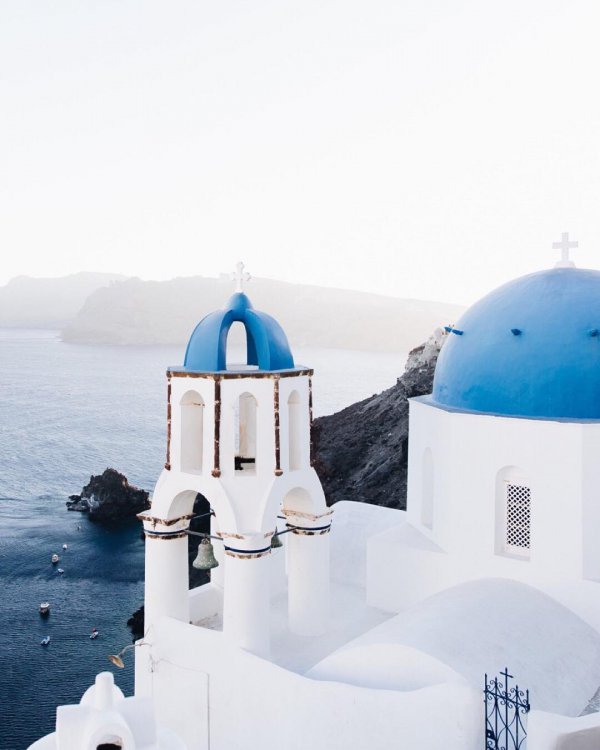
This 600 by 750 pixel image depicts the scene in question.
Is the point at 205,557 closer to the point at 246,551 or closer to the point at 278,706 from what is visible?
the point at 246,551

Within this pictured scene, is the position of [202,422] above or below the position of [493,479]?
above

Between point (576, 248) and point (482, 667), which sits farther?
point (576, 248)

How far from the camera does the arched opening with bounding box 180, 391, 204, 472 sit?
976 cm

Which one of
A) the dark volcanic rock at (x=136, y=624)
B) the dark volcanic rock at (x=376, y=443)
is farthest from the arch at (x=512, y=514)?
the dark volcanic rock at (x=376, y=443)

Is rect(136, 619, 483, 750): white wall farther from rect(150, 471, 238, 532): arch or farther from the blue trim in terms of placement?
rect(150, 471, 238, 532): arch

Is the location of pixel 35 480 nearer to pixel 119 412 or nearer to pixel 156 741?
pixel 119 412

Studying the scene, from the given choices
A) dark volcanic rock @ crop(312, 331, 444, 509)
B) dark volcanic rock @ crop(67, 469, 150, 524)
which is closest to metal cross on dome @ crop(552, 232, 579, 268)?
dark volcanic rock @ crop(312, 331, 444, 509)

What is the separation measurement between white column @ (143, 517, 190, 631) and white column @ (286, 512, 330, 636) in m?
1.66

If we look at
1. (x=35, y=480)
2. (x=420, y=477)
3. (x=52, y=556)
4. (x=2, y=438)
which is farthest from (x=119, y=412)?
(x=420, y=477)

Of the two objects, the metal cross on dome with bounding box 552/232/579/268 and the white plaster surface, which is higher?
the metal cross on dome with bounding box 552/232/579/268

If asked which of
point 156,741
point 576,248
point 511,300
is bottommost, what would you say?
point 156,741

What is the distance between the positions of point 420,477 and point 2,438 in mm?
65159

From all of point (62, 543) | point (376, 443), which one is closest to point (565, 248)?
point (62, 543)

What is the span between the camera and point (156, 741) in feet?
20.5
